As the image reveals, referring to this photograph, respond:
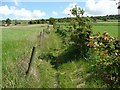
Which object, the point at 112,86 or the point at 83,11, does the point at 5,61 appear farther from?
the point at 83,11

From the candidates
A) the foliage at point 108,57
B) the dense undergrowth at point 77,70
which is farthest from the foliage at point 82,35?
the foliage at point 108,57

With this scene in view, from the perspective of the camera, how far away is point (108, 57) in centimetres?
867

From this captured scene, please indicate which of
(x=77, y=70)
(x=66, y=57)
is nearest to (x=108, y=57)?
(x=77, y=70)

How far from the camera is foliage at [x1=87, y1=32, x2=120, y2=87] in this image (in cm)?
830

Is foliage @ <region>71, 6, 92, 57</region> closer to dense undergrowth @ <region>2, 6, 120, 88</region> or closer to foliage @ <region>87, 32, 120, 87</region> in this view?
dense undergrowth @ <region>2, 6, 120, 88</region>

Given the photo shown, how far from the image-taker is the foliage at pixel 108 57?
8.30 metres

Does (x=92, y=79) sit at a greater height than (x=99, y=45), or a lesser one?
lesser

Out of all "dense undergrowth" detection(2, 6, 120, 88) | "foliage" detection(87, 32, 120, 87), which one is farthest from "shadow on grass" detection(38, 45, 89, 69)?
"foliage" detection(87, 32, 120, 87)

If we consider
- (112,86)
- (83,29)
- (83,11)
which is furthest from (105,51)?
(83,11)

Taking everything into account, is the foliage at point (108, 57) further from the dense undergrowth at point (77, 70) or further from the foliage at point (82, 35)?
the foliage at point (82, 35)

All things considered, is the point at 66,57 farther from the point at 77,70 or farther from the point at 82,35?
the point at 77,70

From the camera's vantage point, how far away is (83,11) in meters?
19.4

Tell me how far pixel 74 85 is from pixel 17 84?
6.94 ft

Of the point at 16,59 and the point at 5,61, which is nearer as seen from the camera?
the point at 5,61
